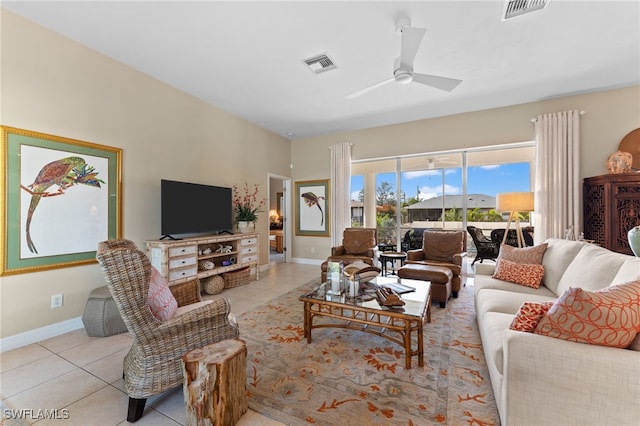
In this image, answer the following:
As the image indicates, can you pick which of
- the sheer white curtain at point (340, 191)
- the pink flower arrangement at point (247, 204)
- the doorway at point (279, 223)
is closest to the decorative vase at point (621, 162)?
the sheer white curtain at point (340, 191)

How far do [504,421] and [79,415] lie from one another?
8.05ft

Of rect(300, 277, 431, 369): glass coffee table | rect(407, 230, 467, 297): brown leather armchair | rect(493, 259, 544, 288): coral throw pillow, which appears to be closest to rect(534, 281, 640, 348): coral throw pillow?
rect(300, 277, 431, 369): glass coffee table

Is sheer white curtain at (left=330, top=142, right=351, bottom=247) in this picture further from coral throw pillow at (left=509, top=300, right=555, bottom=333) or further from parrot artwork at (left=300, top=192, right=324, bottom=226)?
coral throw pillow at (left=509, top=300, right=555, bottom=333)

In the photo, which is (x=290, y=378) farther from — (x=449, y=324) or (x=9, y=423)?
(x=449, y=324)

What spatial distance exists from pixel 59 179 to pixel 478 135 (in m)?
6.16

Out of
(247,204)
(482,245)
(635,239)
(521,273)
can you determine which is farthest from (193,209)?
(482,245)

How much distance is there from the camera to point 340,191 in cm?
574

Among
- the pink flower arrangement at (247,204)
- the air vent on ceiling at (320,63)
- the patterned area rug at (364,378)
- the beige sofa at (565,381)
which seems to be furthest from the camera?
the pink flower arrangement at (247,204)

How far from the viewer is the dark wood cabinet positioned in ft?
11.0

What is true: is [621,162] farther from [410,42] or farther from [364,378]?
[364,378]

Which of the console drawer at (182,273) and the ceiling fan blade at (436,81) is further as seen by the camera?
the console drawer at (182,273)

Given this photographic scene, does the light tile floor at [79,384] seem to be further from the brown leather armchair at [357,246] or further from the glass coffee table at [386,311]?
the brown leather armchair at [357,246]

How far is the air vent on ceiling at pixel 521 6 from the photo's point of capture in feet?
7.17

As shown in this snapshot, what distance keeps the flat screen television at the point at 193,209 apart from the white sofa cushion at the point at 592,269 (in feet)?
13.6
